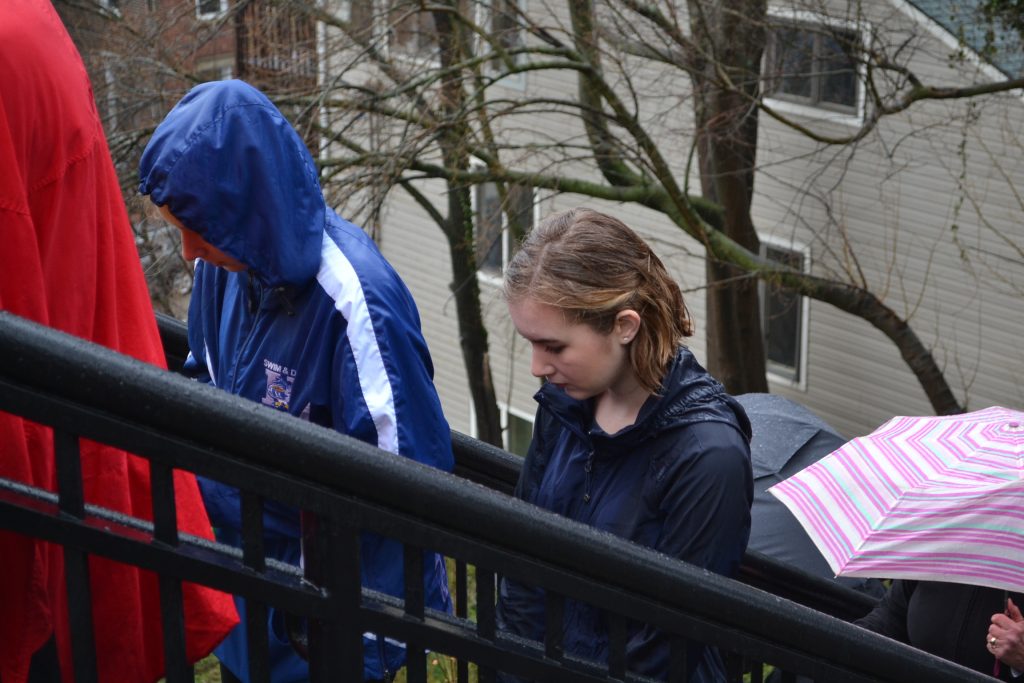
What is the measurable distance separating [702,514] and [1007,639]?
1.48 meters

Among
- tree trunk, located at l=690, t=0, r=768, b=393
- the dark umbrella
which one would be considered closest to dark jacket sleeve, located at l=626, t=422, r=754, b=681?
the dark umbrella

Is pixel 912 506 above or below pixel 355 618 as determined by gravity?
below

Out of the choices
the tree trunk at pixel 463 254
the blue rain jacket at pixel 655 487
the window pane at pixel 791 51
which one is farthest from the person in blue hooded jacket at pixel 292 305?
the window pane at pixel 791 51

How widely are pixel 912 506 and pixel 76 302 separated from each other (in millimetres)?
2475

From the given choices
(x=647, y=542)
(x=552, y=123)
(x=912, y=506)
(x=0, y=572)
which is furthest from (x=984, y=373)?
(x=0, y=572)

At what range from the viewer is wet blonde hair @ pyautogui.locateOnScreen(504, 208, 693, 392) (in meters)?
2.19

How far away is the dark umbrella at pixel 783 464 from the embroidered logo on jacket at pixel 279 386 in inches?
92.3

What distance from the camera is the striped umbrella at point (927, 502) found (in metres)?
3.21

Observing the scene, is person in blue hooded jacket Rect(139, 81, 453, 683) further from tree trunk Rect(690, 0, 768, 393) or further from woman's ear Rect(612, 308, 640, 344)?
tree trunk Rect(690, 0, 768, 393)

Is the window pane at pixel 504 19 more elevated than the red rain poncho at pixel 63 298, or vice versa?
the window pane at pixel 504 19

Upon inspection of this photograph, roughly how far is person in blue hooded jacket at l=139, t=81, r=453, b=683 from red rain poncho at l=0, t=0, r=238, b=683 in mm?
575

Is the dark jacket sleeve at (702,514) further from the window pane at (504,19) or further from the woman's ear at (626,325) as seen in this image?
the window pane at (504,19)

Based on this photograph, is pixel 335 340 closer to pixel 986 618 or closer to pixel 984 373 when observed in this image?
pixel 986 618

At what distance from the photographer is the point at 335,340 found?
7.79 ft
